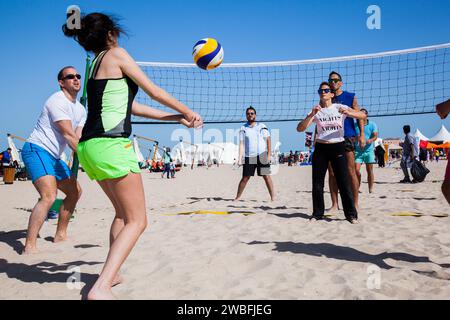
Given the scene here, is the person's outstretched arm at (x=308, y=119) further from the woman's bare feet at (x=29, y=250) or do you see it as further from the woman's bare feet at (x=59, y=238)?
the woman's bare feet at (x=29, y=250)

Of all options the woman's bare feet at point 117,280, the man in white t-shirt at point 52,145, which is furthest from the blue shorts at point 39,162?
the woman's bare feet at point 117,280

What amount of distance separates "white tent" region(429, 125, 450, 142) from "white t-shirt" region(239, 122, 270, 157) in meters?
43.2

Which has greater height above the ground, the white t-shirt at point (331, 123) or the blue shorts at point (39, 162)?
the white t-shirt at point (331, 123)

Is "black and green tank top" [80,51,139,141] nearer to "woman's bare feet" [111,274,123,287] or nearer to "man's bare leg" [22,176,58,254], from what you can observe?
"woman's bare feet" [111,274,123,287]

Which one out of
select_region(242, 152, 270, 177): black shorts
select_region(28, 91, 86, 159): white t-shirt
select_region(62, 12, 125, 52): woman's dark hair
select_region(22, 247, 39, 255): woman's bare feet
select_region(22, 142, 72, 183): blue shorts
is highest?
select_region(62, 12, 125, 52): woman's dark hair

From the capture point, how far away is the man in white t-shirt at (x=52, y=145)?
→ 3338mm

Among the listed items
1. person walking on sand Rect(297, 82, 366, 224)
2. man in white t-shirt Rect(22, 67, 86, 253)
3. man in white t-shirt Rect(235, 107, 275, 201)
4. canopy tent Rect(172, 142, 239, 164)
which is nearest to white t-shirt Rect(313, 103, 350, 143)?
person walking on sand Rect(297, 82, 366, 224)

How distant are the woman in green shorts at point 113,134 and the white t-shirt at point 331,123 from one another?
2.77 metres

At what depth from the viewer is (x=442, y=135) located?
4450cm

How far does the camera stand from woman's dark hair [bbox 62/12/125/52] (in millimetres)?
2125

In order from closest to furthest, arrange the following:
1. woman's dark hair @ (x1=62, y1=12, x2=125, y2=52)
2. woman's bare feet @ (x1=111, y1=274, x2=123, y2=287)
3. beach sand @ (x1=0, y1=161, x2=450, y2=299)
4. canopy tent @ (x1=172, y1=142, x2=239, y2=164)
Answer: woman's dark hair @ (x1=62, y1=12, x2=125, y2=52) → beach sand @ (x1=0, y1=161, x2=450, y2=299) → woman's bare feet @ (x1=111, y1=274, x2=123, y2=287) → canopy tent @ (x1=172, y1=142, x2=239, y2=164)
